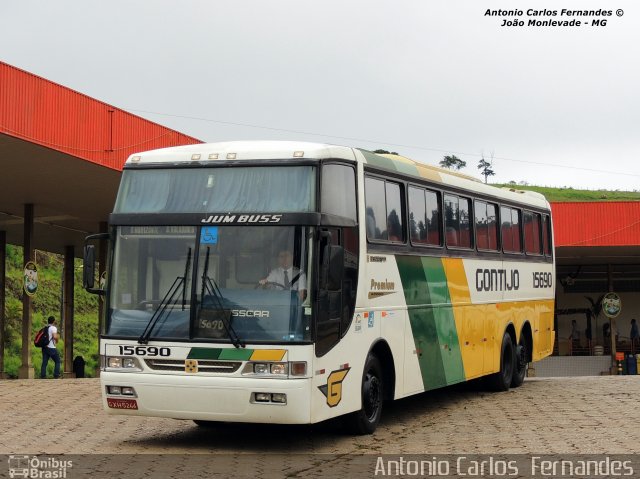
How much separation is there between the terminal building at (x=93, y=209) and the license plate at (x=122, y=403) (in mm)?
9515

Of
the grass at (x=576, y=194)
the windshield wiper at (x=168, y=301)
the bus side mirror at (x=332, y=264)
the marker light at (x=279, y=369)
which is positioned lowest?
the marker light at (x=279, y=369)

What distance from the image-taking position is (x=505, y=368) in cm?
1853

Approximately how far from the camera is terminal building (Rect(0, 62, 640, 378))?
2116cm

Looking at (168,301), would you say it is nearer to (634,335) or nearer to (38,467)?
(38,467)

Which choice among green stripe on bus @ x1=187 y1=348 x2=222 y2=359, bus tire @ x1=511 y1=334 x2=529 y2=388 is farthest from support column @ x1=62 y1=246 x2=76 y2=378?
green stripe on bus @ x1=187 y1=348 x2=222 y2=359

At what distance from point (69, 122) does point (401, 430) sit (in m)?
11.6

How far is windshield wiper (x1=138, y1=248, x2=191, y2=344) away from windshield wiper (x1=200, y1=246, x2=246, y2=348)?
189mm

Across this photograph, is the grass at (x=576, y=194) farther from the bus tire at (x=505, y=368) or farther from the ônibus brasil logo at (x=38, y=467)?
the ônibus brasil logo at (x=38, y=467)

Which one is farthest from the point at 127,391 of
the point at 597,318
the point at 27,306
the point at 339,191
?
the point at 597,318

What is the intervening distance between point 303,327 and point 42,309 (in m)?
52.2

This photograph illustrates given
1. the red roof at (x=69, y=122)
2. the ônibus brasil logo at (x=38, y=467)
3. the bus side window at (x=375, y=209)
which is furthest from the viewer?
the red roof at (x=69, y=122)

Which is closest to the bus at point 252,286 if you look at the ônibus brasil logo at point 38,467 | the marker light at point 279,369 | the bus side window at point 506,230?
the marker light at point 279,369

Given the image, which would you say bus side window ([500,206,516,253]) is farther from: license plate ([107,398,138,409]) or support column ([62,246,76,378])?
support column ([62,246,76,378])

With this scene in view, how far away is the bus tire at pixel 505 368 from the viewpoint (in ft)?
59.8
